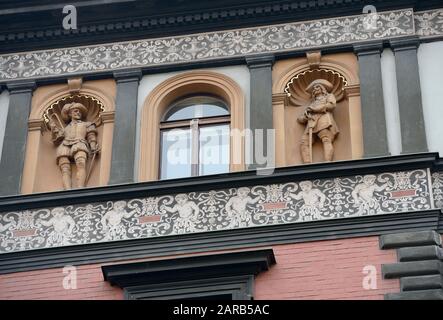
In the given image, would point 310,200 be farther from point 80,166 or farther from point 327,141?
point 80,166

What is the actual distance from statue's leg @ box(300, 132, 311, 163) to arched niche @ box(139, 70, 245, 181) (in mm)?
985

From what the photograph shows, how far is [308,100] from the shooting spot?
22.3m

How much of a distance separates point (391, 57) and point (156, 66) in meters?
4.05

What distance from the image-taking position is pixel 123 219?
68.6 feet

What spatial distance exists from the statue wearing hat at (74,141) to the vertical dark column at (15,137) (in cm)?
54

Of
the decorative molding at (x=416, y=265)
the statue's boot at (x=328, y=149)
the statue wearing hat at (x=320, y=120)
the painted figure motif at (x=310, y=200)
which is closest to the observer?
the decorative molding at (x=416, y=265)

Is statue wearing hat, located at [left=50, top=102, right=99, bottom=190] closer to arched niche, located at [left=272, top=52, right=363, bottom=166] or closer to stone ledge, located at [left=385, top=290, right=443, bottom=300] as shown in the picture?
arched niche, located at [left=272, top=52, right=363, bottom=166]

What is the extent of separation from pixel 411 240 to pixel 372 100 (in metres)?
2.95

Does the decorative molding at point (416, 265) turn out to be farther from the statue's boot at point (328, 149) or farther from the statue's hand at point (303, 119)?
the statue's hand at point (303, 119)

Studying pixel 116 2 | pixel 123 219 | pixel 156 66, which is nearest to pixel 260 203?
pixel 123 219

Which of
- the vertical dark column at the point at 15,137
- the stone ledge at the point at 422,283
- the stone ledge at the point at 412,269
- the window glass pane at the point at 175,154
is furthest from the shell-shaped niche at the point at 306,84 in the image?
the vertical dark column at the point at 15,137

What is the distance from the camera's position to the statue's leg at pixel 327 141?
21422 mm
